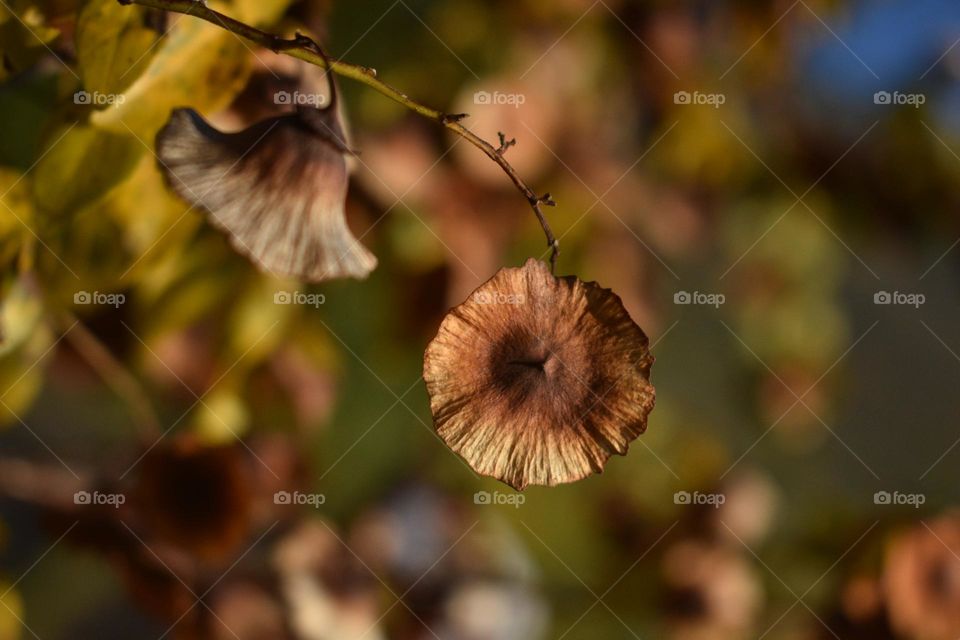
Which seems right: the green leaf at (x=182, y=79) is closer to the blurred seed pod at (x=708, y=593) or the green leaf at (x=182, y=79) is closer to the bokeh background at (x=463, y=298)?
the bokeh background at (x=463, y=298)

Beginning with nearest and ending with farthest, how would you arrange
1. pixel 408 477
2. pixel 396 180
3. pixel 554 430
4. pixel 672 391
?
pixel 554 430 → pixel 396 180 → pixel 408 477 → pixel 672 391

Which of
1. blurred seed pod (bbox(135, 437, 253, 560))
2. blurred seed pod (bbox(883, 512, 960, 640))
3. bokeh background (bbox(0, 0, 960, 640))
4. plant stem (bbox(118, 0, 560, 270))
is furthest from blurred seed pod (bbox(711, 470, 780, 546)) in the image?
plant stem (bbox(118, 0, 560, 270))

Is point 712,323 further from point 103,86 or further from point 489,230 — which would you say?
point 103,86

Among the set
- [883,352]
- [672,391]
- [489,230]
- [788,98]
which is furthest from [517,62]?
[883,352]

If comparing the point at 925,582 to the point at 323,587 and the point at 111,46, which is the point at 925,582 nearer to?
the point at 323,587

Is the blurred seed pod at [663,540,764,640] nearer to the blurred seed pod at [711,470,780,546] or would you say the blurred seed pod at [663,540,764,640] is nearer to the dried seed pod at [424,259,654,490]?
the blurred seed pod at [711,470,780,546]

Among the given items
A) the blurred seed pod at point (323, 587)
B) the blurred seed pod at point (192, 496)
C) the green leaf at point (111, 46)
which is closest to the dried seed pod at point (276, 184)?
the green leaf at point (111, 46)
